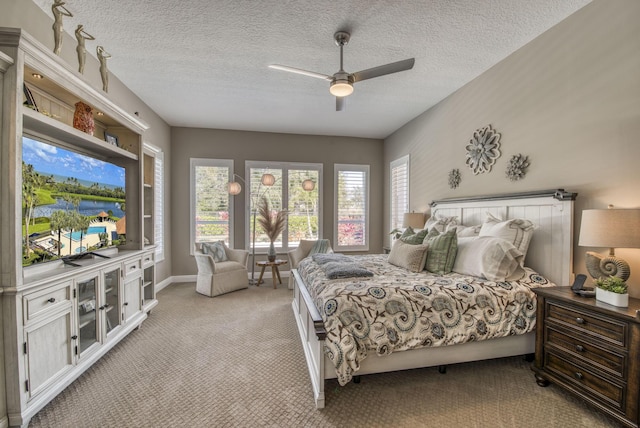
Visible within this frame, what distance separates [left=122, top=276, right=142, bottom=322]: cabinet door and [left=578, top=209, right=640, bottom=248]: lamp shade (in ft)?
13.2

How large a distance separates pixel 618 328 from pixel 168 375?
320cm

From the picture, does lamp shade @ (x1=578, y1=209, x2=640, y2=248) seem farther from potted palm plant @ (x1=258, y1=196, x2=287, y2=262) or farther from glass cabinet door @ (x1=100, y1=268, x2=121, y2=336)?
potted palm plant @ (x1=258, y1=196, x2=287, y2=262)

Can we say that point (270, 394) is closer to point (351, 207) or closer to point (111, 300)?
point (111, 300)

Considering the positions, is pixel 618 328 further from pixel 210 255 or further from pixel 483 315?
pixel 210 255

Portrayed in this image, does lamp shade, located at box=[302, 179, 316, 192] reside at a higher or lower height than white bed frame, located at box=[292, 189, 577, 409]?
higher

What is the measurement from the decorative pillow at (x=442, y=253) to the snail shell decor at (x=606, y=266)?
982 millimetres

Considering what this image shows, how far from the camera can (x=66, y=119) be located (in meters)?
2.51

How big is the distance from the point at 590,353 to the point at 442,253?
4.01ft

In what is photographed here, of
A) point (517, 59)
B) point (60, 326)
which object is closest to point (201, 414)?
point (60, 326)

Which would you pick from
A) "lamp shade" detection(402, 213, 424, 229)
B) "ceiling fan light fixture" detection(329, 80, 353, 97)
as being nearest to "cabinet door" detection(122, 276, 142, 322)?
"ceiling fan light fixture" detection(329, 80, 353, 97)

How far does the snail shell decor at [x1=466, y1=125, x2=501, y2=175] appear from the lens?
3166 millimetres

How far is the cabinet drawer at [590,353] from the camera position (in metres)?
1.67

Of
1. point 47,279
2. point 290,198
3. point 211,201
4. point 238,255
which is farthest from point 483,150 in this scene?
point 211,201

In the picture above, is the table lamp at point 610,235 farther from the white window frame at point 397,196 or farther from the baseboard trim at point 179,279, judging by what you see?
the baseboard trim at point 179,279
